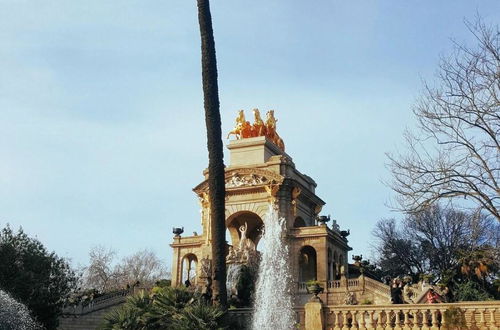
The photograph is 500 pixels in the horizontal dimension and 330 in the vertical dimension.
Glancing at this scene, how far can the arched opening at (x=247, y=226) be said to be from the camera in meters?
46.2

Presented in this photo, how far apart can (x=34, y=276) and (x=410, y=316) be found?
18629 mm

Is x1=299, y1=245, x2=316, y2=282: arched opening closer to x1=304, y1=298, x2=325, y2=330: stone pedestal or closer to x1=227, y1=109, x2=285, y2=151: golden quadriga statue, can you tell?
x1=227, y1=109, x2=285, y2=151: golden quadriga statue

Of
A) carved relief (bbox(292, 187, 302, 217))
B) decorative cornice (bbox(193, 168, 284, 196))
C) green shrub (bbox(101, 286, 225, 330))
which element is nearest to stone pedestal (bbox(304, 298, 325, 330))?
green shrub (bbox(101, 286, 225, 330))

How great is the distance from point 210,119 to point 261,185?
2337cm

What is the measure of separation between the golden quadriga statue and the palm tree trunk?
27466mm

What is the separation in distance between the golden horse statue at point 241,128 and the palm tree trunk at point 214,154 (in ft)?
90.3

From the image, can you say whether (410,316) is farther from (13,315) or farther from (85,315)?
(85,315)

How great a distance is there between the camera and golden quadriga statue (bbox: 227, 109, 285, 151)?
47.0 m

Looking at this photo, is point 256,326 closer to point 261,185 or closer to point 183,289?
point 183,289

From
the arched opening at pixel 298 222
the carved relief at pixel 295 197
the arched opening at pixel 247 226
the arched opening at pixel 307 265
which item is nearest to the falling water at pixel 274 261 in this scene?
the carved relief at pixel 295 197

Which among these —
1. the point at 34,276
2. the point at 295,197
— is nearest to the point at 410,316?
the point at 34,276

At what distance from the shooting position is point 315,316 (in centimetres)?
1582

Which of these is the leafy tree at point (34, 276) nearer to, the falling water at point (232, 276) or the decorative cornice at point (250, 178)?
the falling water at point (232, 276)

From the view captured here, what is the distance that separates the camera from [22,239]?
2828 centimetres
